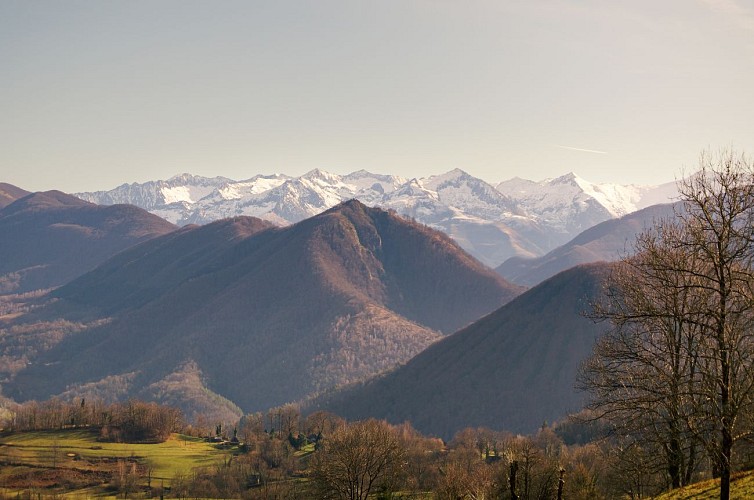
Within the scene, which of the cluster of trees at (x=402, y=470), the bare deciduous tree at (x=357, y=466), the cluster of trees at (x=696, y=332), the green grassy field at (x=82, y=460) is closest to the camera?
the cluster of trees at (x=696, y=332)

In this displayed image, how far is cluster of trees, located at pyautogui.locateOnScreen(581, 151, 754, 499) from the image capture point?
34750mm

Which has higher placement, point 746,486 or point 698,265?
point 698,265

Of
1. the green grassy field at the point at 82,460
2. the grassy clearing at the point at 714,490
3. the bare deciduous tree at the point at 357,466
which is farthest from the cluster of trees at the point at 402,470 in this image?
the green grassy field at the point at 82,460

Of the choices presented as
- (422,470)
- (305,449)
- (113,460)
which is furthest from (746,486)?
(113,460)

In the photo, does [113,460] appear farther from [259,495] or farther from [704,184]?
[704,184]

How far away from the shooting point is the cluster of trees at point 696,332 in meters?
34.8

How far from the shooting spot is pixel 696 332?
40.9 metres

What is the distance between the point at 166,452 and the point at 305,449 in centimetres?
3686

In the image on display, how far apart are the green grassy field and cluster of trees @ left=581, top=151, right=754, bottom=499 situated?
491 feet

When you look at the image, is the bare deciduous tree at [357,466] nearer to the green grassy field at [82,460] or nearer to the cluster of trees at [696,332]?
the cluster of trees at [696,332]

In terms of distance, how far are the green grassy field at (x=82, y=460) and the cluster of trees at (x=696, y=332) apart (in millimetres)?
149597

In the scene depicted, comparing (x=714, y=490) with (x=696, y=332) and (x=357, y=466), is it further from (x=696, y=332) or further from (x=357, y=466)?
(x=357, y=466)

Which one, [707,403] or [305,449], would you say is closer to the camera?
[707,403]

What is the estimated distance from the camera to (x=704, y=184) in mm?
36844
